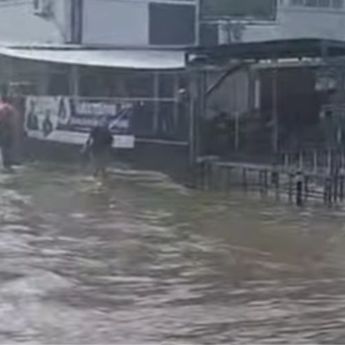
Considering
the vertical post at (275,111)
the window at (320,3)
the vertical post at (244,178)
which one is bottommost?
the vertical post at (244,178)

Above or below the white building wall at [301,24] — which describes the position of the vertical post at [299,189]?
below

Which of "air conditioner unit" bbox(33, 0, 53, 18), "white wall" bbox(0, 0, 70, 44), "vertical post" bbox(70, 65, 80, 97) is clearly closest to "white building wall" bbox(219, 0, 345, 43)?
"white wall" bbox(0, 0, 70, 44)

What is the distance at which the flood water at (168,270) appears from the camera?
1055 centimetres

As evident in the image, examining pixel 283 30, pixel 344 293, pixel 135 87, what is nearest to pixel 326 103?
pixel 135 87

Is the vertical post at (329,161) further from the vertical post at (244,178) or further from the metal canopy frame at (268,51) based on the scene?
the metal canopy frame at (268,51)

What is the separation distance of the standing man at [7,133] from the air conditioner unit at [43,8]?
14210 millimetres

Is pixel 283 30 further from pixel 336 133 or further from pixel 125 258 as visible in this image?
pixel 125 258

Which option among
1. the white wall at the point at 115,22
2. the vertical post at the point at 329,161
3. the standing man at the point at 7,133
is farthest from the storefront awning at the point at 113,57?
the vertical post at the point at 329,161

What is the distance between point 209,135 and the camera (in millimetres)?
26719

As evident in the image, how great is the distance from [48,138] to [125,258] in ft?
59.0

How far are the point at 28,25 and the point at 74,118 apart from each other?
13.7m

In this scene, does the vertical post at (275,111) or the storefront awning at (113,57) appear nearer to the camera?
the vertical post at (275,111)

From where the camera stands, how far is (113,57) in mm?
32875

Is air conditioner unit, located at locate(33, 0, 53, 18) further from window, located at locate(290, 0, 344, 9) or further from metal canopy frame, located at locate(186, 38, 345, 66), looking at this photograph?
metal canopy frame, located at locate(186, 38, 345, 66)
